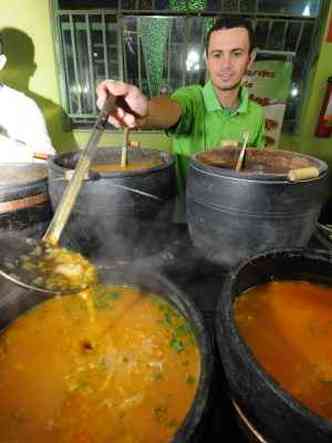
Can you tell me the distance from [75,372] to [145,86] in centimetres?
519

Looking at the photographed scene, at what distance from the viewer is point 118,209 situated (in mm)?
1686

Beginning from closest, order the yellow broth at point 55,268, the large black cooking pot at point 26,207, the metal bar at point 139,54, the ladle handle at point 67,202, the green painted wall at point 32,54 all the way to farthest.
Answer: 1. the yellow broth at point 55,268
2. the ladle handle at point 67,202
3. the large black cooking pot at point 26,207
4. the green painted wall at point 32,54
5. the metal bar at point 139,54

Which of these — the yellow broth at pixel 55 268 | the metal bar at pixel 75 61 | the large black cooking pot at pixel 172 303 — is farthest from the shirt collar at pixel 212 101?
the metal bar at pixel 75 61

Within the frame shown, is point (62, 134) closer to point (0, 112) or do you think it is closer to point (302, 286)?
point (0, 112)

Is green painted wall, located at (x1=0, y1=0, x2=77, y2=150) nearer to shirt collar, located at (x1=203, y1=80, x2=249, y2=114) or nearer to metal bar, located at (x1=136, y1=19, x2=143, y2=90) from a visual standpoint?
metal bar, located at (x1=136, y1=19, x2=143, y2=90)

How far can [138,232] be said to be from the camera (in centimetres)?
185

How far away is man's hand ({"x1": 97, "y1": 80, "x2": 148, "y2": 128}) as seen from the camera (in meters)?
1.84

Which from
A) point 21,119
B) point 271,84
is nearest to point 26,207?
point 21,119

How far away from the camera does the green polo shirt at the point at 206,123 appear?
8.98 ft

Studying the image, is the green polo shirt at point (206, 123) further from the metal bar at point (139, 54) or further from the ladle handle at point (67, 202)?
the metal bar at point (139, 54)

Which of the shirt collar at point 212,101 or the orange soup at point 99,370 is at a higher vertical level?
the shirt collar at point 212,101

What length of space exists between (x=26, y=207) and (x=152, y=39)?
4506 millimetres

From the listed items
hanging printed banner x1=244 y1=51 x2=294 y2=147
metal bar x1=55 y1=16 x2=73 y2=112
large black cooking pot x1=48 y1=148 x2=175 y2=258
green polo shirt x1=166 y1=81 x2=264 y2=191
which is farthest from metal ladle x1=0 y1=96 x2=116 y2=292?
hanging printed banner x1=244 y1=51 x2=294 y2=147

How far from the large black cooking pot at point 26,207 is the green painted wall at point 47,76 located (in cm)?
397
